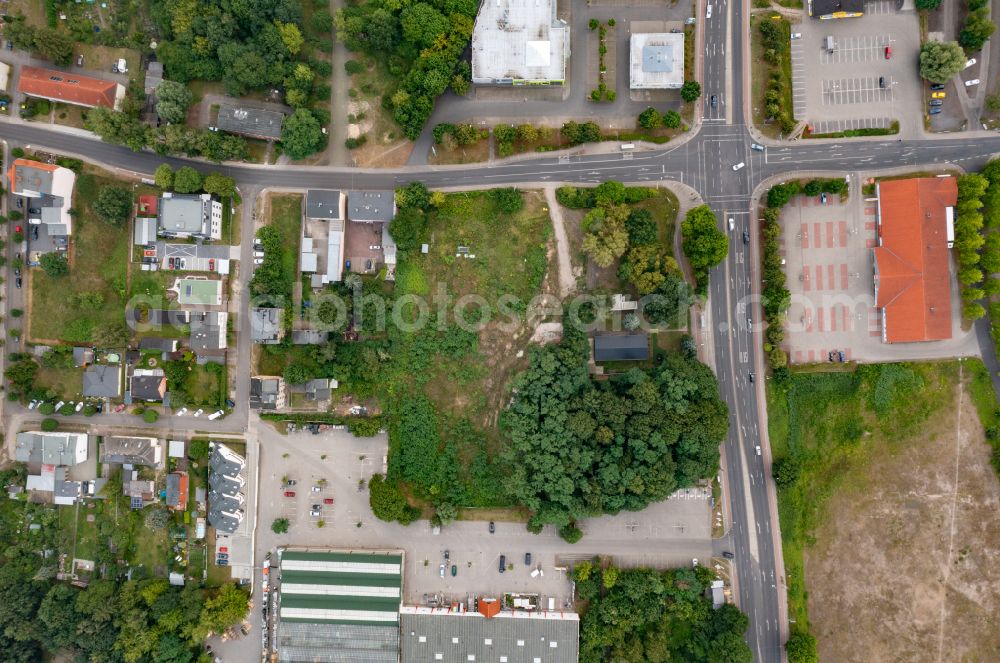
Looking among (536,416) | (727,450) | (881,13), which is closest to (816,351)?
(727,450)

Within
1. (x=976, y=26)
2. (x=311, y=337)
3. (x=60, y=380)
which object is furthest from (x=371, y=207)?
(x=976, y=26)

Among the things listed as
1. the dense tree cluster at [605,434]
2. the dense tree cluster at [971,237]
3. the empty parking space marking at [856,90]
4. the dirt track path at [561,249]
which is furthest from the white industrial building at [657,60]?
the dense tree cluster at [971,237]

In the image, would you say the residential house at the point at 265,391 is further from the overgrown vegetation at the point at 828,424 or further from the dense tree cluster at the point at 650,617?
the overgrown vegetation at the point at 828,424

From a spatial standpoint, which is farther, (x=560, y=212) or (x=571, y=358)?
(x=560, y=212)

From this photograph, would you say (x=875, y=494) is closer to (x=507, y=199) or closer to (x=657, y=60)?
(x=507, y=199)

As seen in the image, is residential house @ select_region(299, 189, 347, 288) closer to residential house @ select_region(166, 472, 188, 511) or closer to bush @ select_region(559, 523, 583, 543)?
residential house @ select_region(166, 472, 188, 511)

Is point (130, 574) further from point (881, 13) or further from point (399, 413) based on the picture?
point (881, 13)
